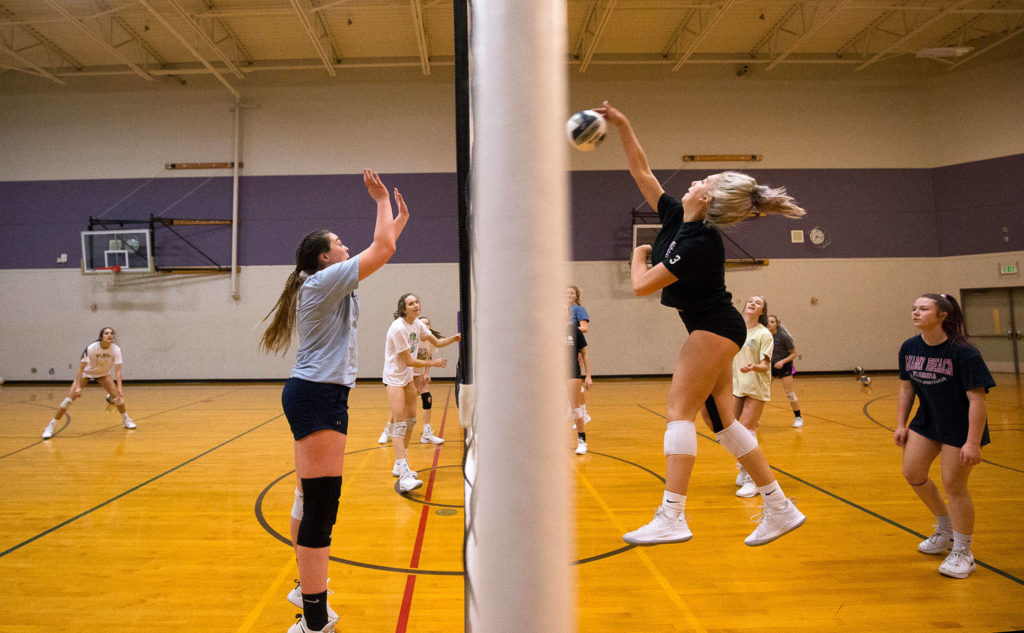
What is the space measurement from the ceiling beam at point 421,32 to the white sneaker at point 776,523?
38.1 feet

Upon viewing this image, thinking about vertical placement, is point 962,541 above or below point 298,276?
below

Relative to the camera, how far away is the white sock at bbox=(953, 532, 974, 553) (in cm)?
326

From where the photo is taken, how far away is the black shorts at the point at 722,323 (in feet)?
8.90

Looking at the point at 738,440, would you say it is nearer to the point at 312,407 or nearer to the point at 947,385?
the point at 947,385

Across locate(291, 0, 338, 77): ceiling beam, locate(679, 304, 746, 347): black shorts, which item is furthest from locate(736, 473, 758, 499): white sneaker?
locate(291, 0, 338, 77): ceiling beam

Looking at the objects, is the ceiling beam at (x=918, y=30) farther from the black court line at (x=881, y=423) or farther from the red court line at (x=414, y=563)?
the red court line at (x=414, y=563)

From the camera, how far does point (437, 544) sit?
3.83 m

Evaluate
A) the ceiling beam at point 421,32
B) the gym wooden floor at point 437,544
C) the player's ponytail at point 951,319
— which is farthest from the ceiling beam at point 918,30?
the player's ponytail at point 951,319

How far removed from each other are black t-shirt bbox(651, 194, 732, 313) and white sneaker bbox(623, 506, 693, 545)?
1.00m

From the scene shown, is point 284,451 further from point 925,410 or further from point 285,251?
point 285,251

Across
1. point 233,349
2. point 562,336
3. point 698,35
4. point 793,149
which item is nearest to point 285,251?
point 233,349

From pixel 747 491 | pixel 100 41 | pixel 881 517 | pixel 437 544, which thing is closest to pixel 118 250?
pixel 100 41

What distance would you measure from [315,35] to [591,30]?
6.29 meters

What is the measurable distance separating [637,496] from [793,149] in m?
13.4
